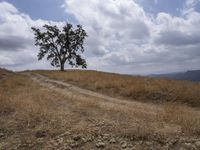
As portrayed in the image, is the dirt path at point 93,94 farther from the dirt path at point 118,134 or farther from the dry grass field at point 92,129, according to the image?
the dirt path at point 118,134

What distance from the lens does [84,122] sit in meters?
10.3

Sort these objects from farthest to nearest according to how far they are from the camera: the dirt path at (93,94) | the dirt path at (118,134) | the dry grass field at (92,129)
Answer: the dirt path at (93,94), the dry grass field at (92,129), the dirt path at (118,134)

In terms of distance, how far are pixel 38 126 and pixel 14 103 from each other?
4.21m

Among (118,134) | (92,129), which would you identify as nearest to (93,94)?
(92,129)

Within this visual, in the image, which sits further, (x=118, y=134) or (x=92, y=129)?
(x=92, y=129)

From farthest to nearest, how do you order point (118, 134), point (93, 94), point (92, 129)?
point (93, 94)
point (92, 129)
point (118, 134)

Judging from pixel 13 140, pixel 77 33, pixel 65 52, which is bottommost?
pixel 13 140

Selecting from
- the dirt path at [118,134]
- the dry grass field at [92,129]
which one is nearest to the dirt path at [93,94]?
the dry grass field at [92,129]

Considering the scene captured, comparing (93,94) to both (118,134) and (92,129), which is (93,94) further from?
(118,134)

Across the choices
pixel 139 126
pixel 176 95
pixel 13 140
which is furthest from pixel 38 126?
pixel 176 95

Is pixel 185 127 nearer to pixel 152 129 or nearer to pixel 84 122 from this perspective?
pixel 152 129

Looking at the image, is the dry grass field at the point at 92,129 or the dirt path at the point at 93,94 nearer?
the dry grass field at the point at 92,129

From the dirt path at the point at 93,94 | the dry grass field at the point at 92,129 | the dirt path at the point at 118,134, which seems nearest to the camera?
the dirt path at the point at 118,134

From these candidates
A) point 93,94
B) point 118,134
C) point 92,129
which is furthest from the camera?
point 93,94
